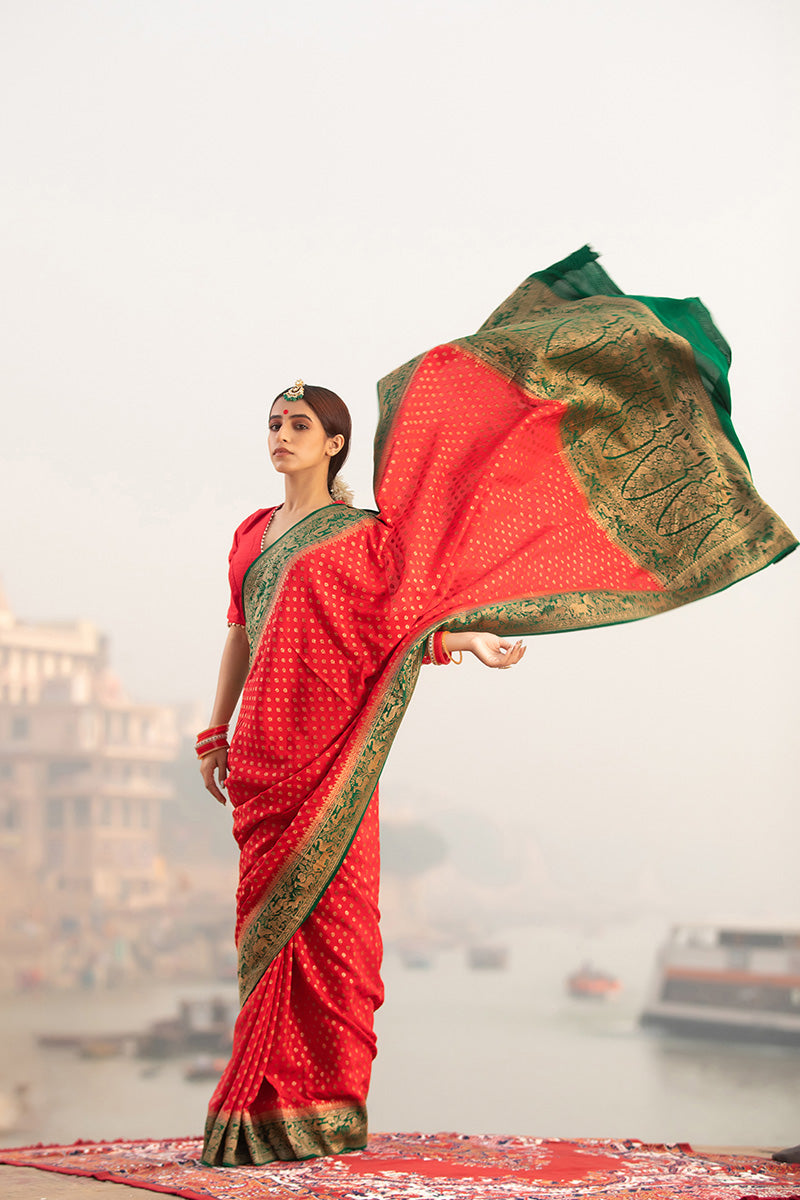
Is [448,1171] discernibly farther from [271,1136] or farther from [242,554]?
[242,554]

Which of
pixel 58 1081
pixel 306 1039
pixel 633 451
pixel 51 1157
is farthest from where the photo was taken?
pixel 58 1081

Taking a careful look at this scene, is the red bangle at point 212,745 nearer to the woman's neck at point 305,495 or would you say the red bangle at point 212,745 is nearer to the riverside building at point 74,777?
the woman's neck at point 305,495

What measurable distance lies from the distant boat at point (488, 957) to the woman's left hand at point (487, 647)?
111 inches

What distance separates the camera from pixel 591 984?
4.98 metres

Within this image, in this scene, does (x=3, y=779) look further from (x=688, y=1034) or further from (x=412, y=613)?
(x=688, y=1034)

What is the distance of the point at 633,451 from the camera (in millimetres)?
2869

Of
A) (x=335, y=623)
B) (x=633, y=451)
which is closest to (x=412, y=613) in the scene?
(x=335, y=623)

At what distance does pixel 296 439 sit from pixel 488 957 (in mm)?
3029

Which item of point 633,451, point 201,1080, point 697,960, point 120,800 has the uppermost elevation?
point 633,451

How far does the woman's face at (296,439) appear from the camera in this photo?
2.67 meters

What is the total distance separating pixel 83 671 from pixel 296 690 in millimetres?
2365

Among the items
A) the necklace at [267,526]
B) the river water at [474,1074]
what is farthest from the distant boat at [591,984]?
the necklace at [267,526]

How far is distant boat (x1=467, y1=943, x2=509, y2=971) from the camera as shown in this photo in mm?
4961

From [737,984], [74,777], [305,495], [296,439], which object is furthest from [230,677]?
[737,984]
